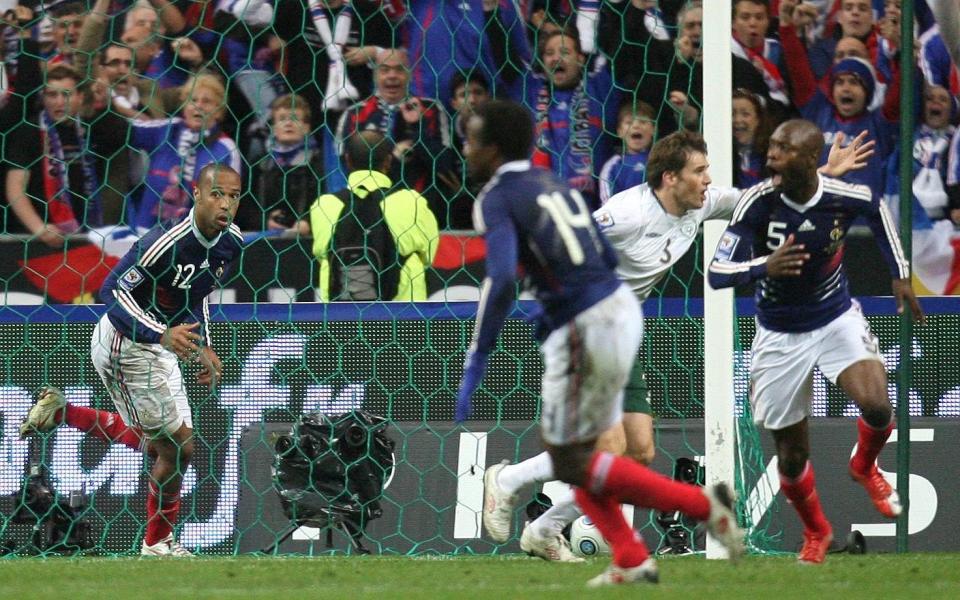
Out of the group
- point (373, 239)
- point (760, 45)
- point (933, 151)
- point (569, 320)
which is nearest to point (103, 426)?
point (373, 239)

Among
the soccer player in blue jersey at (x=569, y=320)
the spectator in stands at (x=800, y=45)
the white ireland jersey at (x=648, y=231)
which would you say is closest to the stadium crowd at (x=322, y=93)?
the spectator in stands at (x=800, y=45)

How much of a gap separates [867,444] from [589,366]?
238cm

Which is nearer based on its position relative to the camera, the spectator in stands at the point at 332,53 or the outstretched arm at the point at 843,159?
the outstretched arm at the point at 843,159

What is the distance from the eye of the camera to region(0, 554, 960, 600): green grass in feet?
15.9

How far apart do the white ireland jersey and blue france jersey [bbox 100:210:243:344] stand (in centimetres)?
200

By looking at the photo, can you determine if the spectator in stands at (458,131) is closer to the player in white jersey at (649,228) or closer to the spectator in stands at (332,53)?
the spectator in stands at (332,53)

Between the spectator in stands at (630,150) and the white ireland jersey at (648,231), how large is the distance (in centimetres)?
128

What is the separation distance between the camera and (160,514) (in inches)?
287

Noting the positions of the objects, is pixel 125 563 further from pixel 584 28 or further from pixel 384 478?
pixel 584 28

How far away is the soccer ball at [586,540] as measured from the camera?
7.30 metres

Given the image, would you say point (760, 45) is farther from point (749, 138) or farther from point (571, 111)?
point (571, 111)

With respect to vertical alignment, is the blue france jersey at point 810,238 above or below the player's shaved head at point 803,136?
below

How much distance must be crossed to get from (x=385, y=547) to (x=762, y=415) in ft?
6.48

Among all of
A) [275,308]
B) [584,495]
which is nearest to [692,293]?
[275,308]
